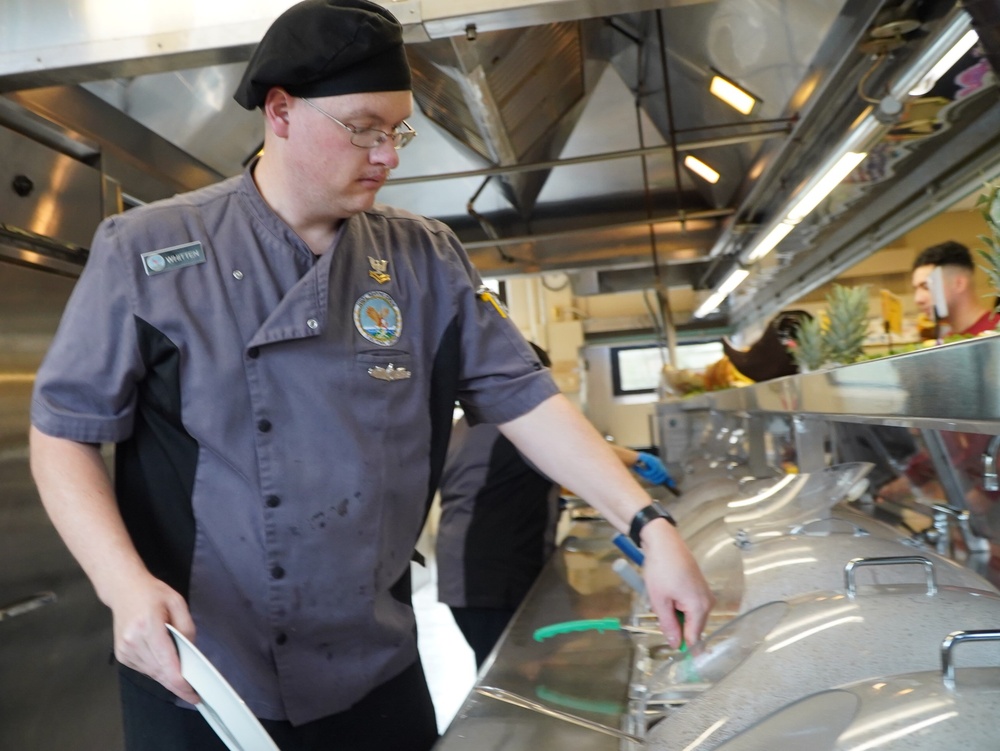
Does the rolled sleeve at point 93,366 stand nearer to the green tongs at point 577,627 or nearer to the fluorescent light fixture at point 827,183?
Result: the green tongs at point 577,627

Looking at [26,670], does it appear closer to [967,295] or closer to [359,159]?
Answer: [359,159]

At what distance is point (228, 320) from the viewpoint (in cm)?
123

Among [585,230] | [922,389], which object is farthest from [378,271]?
[585,230]

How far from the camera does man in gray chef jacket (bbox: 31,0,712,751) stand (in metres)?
1.17

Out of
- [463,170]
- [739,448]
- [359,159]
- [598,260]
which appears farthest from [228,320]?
[598,260]

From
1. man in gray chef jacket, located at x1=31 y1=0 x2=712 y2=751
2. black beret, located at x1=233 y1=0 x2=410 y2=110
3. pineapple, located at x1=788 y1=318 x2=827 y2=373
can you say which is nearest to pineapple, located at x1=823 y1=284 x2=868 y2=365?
pineapple, located at x1=788 y1=318 x2=827 y2=373

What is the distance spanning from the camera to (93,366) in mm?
1156

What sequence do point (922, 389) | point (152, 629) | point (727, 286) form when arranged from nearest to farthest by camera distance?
point (152, 629), point (922, 389), point (727, 286)

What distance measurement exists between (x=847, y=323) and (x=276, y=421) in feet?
4.38

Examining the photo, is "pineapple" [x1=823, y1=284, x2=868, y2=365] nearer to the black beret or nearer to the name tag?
the black beret

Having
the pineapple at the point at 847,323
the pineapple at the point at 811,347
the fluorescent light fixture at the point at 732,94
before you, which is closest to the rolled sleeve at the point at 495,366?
the pineapple at the point at 847,323

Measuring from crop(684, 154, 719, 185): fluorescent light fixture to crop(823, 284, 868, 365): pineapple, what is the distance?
9.23 feet

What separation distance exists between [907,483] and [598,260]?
10.9 feet

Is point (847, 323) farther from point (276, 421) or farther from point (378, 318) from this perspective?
point (276, 421)
